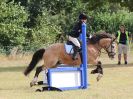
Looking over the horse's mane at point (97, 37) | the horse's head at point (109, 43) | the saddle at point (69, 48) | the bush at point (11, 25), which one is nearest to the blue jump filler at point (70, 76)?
the saddle at point (69, 48)

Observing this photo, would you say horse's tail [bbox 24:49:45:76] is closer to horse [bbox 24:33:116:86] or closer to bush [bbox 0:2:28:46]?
horse [bbox 24:33:116:86]

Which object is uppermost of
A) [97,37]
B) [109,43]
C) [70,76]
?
[97,37]

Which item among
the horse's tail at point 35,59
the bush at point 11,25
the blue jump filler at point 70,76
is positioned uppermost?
the bush at point 11,25

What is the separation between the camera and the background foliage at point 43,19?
37156 millimetres

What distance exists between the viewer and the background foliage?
37156 millimetres

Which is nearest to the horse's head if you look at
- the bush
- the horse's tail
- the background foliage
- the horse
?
the horse

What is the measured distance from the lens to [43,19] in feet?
144

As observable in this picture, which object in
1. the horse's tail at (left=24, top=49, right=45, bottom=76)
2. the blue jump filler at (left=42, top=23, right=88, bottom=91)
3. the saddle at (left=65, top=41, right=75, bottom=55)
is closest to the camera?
the blue jump filler at (left=42, top=23, right=88, bottom=91)

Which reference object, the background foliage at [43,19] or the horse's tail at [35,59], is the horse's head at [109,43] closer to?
the horse's tail at [35,59]

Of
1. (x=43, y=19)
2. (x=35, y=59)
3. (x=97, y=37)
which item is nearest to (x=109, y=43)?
(x=97, y=37)

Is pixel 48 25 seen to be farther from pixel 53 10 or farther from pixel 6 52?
pixel 6 52

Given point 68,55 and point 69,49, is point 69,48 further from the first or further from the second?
point 68,55

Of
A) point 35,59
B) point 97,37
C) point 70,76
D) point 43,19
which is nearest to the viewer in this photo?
point 70,76

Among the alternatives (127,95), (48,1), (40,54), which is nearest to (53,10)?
(48,1)
